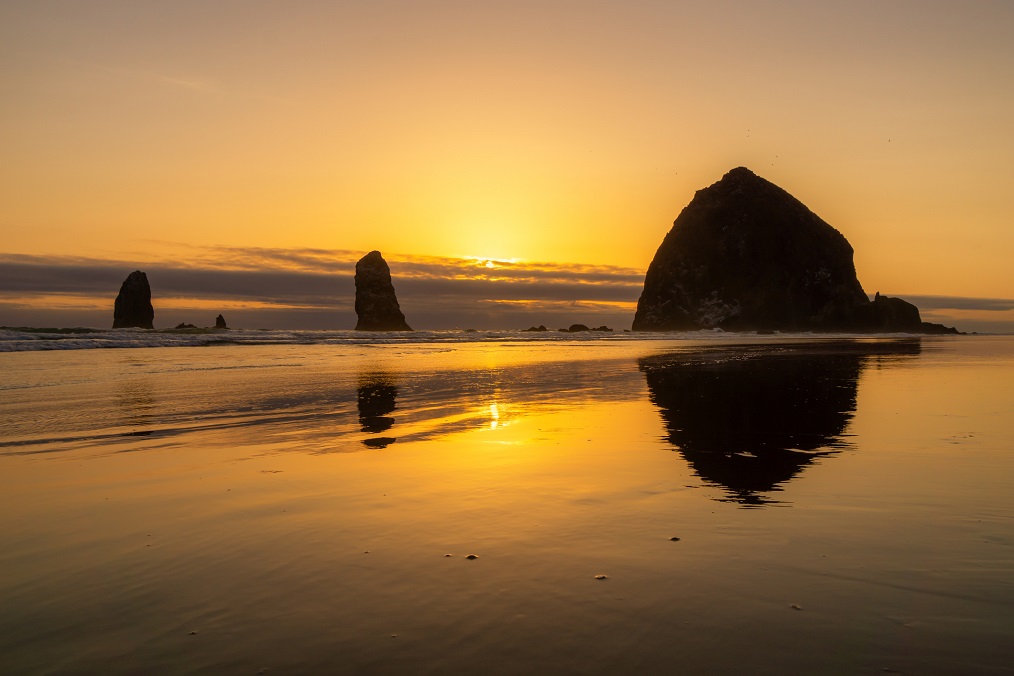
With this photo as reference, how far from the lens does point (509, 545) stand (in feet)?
17.4

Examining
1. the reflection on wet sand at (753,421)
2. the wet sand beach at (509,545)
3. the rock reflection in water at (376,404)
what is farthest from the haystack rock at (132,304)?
the wet sand beach at (509,545)

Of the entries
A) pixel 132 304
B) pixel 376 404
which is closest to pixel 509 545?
pixel 376 404

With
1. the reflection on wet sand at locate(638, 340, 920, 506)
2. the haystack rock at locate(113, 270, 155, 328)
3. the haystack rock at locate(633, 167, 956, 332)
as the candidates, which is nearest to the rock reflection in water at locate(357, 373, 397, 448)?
the reflection on wet sand at locate(638, 340, 920, 506)

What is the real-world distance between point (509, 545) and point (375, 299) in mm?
125602

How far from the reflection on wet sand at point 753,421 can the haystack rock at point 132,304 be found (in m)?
102

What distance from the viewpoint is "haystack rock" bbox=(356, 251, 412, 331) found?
12738 cm

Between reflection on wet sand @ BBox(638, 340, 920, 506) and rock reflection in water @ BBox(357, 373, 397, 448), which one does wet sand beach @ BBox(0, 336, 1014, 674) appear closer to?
reflection on wet sand @ BBox(638, 340, 920, 506)

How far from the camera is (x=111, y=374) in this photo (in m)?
23.2

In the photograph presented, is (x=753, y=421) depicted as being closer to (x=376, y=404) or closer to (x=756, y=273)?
(x=376, y=404)

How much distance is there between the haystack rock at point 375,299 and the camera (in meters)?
127

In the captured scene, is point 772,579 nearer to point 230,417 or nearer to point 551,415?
point 551,415

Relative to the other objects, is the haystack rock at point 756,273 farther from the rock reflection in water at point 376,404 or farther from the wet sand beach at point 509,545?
the wet sand beach at point 509,545

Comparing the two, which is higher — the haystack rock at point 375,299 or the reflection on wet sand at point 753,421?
the haystack rock at point 375,299

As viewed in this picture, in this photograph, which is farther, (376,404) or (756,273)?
(756,273)
